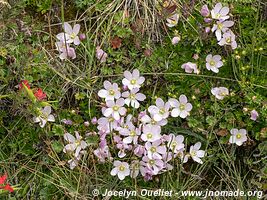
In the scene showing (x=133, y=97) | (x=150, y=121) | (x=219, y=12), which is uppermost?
(x=219, y=12)

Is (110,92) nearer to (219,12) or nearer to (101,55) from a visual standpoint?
(101,55)

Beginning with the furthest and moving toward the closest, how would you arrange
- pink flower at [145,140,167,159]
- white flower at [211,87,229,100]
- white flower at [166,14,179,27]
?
white flower at [166,14,179,27] → white flower at [211,87,229,100] → pink flower at [145,140,167,159]

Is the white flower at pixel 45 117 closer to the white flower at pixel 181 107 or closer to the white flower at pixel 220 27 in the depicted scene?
the white flower at pixel 181 107

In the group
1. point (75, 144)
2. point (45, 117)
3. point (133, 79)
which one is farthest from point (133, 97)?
point (45, 117)

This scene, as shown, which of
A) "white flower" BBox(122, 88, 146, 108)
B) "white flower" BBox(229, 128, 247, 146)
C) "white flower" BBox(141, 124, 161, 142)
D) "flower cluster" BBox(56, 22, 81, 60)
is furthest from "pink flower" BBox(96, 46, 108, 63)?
"white flower" BBox(229, 128, 247, 146)

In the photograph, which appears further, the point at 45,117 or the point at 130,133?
the point at 45,117

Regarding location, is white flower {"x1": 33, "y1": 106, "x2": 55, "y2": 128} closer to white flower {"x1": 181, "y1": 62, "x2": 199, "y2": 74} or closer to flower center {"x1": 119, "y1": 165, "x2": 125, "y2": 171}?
flower center {"x1": 119, "y1": 165, "x2": 125, "y2": 171}
